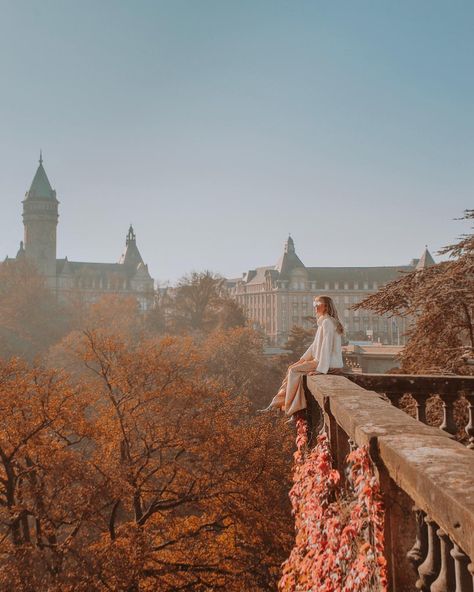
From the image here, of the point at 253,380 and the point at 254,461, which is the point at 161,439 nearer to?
the point at 254,461

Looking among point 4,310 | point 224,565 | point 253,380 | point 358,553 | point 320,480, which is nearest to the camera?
point 358,553

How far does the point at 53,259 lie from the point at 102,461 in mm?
96998

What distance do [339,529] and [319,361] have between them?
3662 mm

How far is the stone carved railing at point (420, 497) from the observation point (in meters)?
2.02

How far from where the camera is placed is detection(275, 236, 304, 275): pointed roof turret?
126375mm

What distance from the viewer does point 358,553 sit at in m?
3.40

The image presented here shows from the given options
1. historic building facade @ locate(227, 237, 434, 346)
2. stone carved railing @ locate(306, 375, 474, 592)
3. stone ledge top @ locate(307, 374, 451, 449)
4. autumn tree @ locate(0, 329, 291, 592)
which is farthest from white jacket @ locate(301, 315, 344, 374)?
historic building facade @ locate(227, 237, 434, 346)

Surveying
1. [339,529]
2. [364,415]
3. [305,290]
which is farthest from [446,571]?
[305,290]

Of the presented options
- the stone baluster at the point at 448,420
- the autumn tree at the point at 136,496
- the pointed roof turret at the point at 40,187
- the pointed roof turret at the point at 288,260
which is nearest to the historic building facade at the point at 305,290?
the pointed roof turret at the point at 288,260

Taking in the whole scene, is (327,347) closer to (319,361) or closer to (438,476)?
(319,361)

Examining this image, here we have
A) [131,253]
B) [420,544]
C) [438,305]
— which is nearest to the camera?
[420,544]

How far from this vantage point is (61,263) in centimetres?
12094

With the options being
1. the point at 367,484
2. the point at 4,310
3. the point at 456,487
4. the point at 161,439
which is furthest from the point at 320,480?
the point at 4,310

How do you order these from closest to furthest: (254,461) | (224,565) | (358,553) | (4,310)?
1. (358,553)
2. (224,565)
3. (254,461)
4. (4,310)
